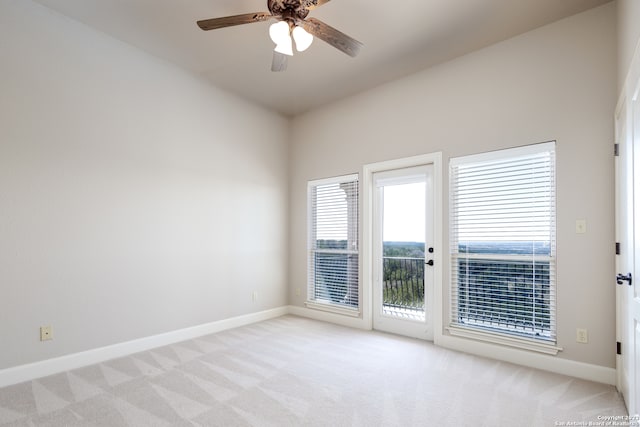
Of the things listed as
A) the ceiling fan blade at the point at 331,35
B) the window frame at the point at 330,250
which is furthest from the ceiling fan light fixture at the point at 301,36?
the window frame at the point at 330,250

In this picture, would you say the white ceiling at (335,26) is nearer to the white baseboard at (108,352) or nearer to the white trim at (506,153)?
→ the white trim at (506,153)

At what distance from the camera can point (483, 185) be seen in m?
3.43

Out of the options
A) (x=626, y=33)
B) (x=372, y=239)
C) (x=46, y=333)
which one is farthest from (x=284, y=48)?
(x=46, y=333)

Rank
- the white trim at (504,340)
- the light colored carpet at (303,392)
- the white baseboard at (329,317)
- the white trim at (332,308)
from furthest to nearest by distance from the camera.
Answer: the white trim at (332,308), the white baseboard at (329,317), the white trim at (504,340), the light colored carpet at (303,392)

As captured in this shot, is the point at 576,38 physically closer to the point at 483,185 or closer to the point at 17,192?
the point at 483,185

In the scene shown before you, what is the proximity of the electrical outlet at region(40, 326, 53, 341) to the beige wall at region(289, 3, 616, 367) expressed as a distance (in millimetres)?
3842

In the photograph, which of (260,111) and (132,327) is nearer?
(132,327)

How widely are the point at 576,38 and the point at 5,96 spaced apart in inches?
189

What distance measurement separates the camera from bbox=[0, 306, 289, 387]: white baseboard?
2.71 metres

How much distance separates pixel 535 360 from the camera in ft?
9.92

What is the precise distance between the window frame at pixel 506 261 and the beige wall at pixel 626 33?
73cm

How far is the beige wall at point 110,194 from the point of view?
2785 millimetres

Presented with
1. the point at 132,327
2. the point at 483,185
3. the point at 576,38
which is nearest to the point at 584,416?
the point at 483,185

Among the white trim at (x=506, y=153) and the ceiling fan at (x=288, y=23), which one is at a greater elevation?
the ceiling fan at (x=288, y=23)
